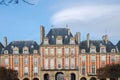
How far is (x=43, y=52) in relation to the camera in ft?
197

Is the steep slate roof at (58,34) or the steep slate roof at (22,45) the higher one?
the steep slate roof at (58,34)

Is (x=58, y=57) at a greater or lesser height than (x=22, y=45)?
lesser

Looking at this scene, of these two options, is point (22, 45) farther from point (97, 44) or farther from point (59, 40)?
point (97, 44)

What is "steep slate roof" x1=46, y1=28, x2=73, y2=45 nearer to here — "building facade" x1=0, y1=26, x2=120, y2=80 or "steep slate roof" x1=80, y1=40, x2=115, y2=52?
"building facade" x1=0, y1=26, x2=120, y2=80

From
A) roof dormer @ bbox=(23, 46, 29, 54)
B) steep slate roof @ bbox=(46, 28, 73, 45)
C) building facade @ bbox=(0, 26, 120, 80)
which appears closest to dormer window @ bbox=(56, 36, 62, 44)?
building facade @ bbox=(0, 26, 120, 80)

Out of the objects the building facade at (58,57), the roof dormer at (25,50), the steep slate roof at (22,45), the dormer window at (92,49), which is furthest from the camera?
the steep slate roof at (22,45)

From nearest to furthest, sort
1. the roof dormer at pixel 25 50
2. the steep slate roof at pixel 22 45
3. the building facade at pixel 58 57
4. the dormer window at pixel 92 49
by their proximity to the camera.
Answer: the building facade at pixel 58 57 < the dormer window at pixel 92 49 < the roof dormer at pixel 25 50 < the steep slate roof at pixel 22 45

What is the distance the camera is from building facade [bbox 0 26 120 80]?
5950 centimetres

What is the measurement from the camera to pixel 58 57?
60.2 m

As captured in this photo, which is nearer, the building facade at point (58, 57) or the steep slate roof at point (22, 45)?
the building facade at point (58, 57)

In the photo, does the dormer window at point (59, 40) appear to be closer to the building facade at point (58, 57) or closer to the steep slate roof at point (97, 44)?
the building facade at point (58, 57)

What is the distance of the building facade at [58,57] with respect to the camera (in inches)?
2343

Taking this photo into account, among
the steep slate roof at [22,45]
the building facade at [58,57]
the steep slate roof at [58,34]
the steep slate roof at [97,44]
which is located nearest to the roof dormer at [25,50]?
the building facade at [58,57]

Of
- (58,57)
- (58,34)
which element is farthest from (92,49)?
(58,34)
